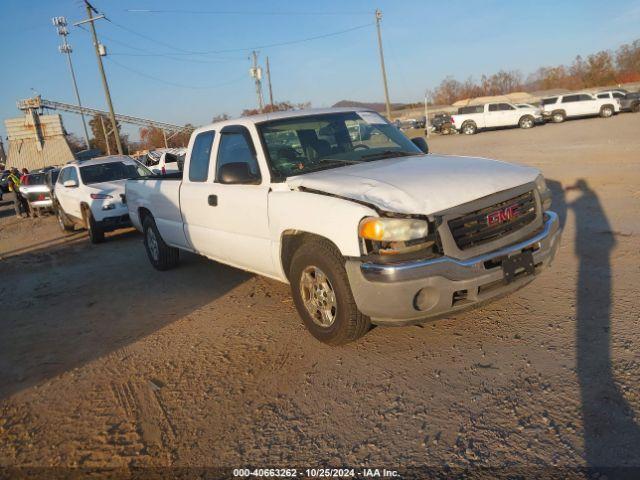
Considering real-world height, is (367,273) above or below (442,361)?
above

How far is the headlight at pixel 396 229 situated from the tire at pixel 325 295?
397 mm

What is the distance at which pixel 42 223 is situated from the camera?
49.7 ft

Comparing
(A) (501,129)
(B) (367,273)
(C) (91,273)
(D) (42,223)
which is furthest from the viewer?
(A) (501,129)

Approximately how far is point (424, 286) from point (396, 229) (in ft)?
1.37

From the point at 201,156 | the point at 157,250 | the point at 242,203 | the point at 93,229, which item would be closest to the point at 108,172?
the point at 93,229

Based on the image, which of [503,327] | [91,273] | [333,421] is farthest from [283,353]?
[91,273]

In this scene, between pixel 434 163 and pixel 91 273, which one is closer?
pixel 434 163

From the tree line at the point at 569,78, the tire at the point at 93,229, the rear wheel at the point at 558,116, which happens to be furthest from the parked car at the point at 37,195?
the tree line at the point at 569,78

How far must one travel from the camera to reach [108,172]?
10.9 meters

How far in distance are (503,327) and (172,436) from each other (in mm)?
2603

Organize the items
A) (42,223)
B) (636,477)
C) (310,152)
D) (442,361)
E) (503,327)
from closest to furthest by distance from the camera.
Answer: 1. (636,477)
2. (442,361)
3. (503,327)
4. (310,152)
5. (42,223)

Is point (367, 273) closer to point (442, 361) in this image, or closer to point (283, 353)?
point (442, 361)

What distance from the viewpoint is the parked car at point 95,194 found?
9617mm

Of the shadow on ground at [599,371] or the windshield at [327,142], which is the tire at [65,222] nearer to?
the windshield at [327,142]
